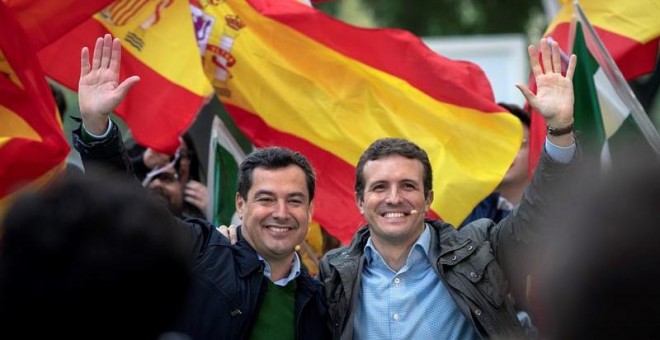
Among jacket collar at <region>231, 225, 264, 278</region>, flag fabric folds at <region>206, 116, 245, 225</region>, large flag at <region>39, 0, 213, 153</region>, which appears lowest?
flag fabric folds at <region>206, 116, 245, 225</region>

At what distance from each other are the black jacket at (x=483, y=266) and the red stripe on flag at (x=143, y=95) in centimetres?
188

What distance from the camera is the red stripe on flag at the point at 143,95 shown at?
6.35 m

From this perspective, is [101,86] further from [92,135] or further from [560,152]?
[560,152]

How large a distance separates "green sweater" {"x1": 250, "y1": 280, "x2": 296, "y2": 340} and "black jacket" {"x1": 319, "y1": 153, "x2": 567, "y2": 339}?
20 cm

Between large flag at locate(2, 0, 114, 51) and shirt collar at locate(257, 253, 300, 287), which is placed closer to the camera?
shirt collar at locate(257, 253, 300, 287)

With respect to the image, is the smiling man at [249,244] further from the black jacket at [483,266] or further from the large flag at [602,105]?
the large flag at [602,105]

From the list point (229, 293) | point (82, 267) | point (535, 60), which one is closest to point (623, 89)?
point (535, 60)

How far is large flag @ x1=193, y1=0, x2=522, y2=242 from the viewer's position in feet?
21.0

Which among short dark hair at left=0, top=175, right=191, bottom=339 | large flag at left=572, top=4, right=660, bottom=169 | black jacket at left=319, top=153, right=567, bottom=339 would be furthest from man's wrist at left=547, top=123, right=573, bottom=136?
short dark hair at left=0, top=175, right=191, bottom=339

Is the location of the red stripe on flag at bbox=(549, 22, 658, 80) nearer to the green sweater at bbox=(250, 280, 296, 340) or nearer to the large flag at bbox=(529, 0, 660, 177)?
the large flag at bbox=(529, 0, 660, 177)

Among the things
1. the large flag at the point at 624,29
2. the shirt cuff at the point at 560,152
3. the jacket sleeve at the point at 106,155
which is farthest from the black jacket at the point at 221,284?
the large flag at the point at 624,29

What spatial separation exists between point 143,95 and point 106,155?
6.45ft

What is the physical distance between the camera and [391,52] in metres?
6.63

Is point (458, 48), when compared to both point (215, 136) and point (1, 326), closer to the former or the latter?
point (215, 136)
